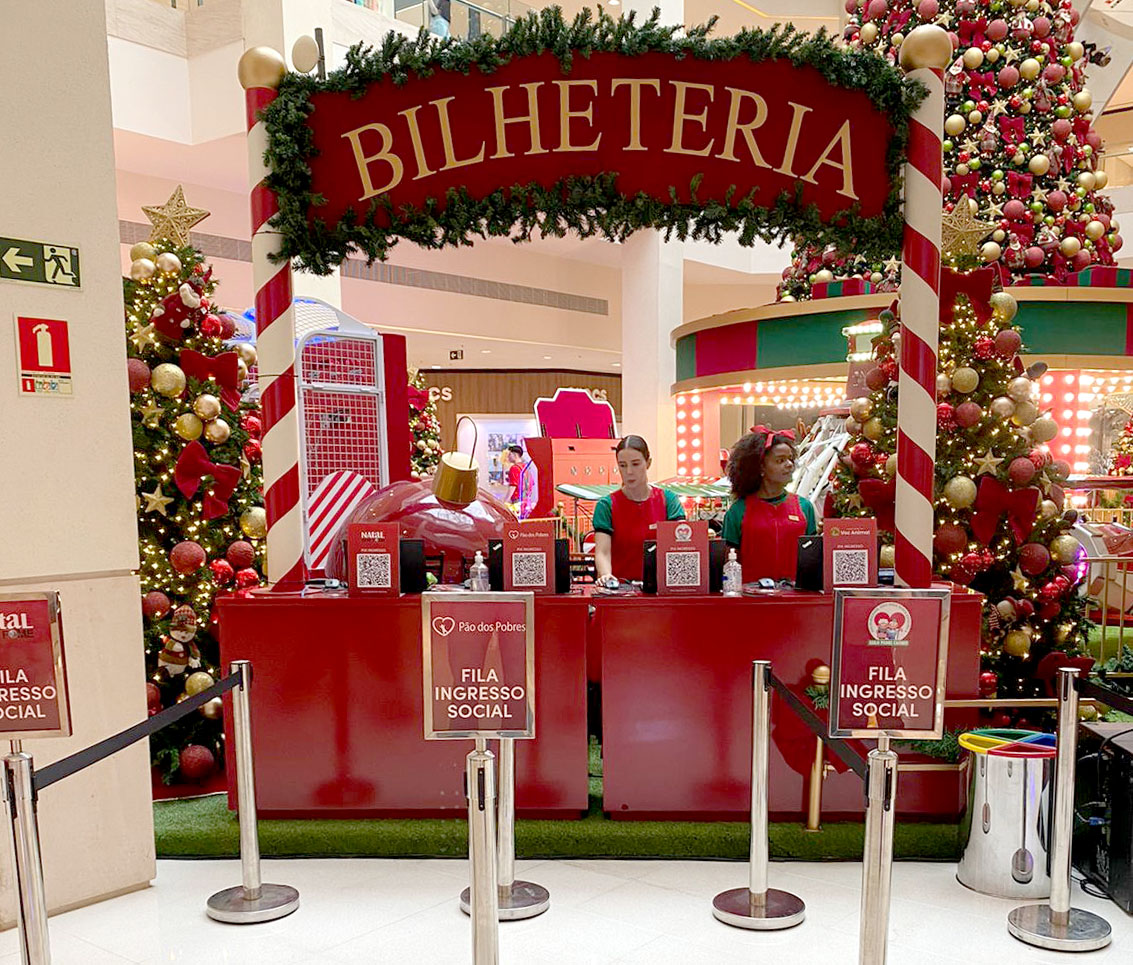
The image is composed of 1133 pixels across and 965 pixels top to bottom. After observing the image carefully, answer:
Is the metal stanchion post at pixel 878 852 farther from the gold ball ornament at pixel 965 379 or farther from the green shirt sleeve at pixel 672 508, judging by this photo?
the gold ball ornament at pixel 965 379

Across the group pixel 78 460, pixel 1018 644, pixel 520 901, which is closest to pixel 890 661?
pixel 520 901

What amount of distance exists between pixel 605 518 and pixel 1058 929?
2.39 meters

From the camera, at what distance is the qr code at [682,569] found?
12.1 ft

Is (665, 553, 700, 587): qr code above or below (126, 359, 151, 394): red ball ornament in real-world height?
below

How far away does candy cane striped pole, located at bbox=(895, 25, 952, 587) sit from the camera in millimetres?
3723

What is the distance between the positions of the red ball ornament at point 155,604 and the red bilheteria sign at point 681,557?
224 centimetres

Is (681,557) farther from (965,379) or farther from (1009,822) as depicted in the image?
(965,379)

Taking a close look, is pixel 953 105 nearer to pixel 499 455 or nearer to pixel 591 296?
pixel 499 455

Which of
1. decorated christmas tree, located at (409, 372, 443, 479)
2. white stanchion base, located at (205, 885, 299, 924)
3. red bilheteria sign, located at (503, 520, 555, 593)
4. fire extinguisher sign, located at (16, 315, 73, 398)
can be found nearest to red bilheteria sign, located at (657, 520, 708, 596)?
red bilheteria sign, located at (503, 520, 555, 593)

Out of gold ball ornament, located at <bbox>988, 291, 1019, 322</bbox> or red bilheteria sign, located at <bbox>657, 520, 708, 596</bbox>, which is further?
gold ball ornament, located at <bbox>988, 291, 1019, 322</bbox>

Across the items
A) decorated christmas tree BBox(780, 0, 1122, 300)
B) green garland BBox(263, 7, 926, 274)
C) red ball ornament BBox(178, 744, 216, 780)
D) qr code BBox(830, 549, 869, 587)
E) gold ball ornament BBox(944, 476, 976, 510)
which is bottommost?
red ball ornament BBox(178, 744, 216, 780)

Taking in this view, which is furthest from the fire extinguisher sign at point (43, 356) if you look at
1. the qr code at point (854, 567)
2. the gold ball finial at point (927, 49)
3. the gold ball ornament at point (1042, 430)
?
the gold ball ornament at point (1042, 430)

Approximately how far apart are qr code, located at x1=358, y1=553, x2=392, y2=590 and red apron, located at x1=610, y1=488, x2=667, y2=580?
1.21 meters

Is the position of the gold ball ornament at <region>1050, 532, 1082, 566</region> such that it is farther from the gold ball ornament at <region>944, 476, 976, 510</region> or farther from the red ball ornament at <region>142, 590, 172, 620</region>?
the red ball ornament at <region>142, 590, 172, 620</region>
